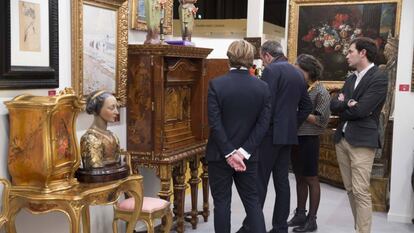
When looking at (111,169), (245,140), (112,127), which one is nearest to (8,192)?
(111,169)

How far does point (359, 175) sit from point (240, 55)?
1314 millimetres

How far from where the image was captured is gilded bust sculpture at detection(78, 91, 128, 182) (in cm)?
296

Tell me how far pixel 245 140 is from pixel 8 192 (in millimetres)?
1461

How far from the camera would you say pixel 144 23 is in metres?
4.05

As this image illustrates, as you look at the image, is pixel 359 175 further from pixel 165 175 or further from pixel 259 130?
pixel 165 175

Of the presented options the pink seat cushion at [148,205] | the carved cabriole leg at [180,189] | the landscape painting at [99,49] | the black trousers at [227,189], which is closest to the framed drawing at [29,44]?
the landscape painting at [99,49]

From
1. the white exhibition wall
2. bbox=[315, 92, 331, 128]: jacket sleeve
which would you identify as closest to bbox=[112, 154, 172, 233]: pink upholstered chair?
bbox=[315, 92, 331, 128]: jacket sleeve

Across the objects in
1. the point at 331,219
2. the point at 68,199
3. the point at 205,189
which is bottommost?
the point at 331,219

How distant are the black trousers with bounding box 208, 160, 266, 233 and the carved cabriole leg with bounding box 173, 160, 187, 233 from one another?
0.69 metres

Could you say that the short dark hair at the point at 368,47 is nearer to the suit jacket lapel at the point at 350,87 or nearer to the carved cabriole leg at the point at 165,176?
the suit jacket lapel at the point at 350,87

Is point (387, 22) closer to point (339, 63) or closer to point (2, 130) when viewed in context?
point (339, 63)

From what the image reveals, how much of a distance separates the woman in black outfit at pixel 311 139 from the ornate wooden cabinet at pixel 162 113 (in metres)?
0.87

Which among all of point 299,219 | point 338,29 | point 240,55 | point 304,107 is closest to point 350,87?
point 304,107

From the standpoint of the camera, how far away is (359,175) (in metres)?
3.72
